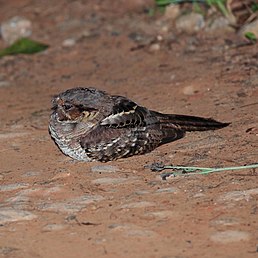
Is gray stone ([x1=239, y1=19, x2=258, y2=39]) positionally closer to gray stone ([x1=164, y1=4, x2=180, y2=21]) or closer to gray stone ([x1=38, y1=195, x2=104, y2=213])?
gray stone ([x1=164, y1=4, x2=180, y2=21])

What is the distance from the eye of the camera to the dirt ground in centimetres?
435

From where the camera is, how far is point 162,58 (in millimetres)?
8000

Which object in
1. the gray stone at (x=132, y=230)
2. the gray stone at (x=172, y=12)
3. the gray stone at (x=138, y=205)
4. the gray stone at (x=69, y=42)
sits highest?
the gray stone at (x=132, y=230)

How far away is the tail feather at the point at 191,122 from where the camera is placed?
5867 millimetres

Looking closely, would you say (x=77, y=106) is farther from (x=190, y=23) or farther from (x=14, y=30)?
(x=14, y=30)

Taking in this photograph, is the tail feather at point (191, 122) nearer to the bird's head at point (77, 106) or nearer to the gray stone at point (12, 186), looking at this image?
the bird's head at point (77, 106)

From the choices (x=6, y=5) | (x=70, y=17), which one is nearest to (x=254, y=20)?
(x=70, y=17)

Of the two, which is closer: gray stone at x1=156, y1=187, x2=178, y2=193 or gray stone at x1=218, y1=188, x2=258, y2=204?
gray stone at x1=218, y1=188, x2=258, y2=204

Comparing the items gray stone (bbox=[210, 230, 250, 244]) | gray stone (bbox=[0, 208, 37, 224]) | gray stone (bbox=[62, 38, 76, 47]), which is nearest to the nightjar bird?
gray stone (bbox=[0, 208, 37, 224])

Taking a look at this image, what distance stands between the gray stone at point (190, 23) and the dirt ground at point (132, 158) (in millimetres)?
150

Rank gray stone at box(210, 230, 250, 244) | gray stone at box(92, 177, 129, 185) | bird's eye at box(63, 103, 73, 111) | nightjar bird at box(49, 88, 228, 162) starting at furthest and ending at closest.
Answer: bird's eye at box(63, 103, 73, 111), nightjar bird at box(49, 88, 228, 162), gray stone at box(92, 177, 129, 185), gray stone at box(210, 230, 250, 244)

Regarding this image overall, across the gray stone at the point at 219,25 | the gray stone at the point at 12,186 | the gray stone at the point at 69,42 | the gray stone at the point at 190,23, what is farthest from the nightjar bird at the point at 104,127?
the gray stone at the point at 69,42

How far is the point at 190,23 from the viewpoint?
8500mm

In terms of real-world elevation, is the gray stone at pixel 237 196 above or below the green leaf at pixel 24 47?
above
